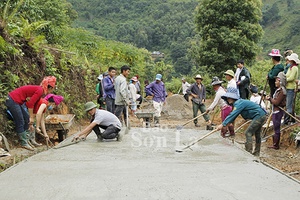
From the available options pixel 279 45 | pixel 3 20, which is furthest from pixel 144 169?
pixel 279 45

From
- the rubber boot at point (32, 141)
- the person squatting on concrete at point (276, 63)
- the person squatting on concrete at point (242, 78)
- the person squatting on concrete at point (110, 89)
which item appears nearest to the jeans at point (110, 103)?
the person squatting on concrete at point (110, 89)

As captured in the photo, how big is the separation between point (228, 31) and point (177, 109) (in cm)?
729

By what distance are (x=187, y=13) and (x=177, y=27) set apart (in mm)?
10814

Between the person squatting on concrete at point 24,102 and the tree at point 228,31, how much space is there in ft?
52.8

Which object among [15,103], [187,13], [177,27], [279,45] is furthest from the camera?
[187,13]

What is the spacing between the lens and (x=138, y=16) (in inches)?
2785

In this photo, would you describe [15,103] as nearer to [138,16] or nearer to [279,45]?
[279,45]

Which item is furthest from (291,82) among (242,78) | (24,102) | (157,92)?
(24,102)

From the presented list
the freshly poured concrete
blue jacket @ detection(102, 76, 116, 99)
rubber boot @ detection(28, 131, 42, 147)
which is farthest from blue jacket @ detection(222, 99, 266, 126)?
rubber boot @ detection(28, 131, 42, 147)

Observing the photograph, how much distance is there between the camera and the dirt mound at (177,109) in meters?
16.7

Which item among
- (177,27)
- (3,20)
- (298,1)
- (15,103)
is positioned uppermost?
(298,1)

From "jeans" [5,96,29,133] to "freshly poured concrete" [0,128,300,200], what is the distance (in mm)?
1530

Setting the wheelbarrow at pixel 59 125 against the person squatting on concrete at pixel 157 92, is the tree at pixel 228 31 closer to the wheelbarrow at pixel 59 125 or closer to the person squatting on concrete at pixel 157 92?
the person squatting on concrete at pixel 157 92

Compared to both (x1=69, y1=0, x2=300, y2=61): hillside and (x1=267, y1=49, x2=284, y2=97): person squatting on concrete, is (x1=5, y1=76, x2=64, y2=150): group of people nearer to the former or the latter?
(x1=267, y1=49, x2=284, y2=97): person squatting on concrete
